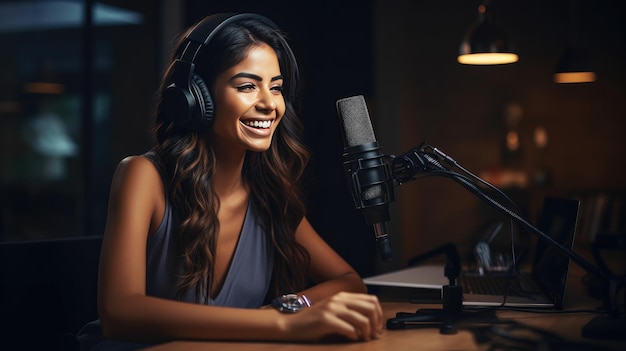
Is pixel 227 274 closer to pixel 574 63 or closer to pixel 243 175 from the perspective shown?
pixel 243 175

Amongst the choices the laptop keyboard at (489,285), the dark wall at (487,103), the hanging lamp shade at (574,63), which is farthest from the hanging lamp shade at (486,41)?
the dark wall at (487,103)

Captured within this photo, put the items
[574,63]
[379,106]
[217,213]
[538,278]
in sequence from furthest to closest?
[379,106]
[574,63]
[538,278]
[217,213]

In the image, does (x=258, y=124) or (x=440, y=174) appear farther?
(x=258, y=124)

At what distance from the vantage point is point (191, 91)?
5.48 feet

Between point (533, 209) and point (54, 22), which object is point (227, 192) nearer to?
point (533, 209)

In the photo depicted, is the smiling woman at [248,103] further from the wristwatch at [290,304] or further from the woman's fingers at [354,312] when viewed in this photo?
the woman's fingers at [354,312]

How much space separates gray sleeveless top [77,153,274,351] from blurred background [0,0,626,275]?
280cm

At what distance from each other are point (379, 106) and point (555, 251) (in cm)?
414

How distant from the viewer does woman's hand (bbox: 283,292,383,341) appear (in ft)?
4.25

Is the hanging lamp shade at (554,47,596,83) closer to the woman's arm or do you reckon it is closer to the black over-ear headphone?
the black over-ear headphone

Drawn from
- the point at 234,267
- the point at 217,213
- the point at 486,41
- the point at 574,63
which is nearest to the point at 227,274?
the point at 234,267

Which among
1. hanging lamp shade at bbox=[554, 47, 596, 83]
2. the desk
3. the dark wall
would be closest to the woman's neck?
the desk

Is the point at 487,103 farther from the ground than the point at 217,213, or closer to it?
farther from the ground

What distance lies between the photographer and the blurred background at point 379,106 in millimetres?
4910
